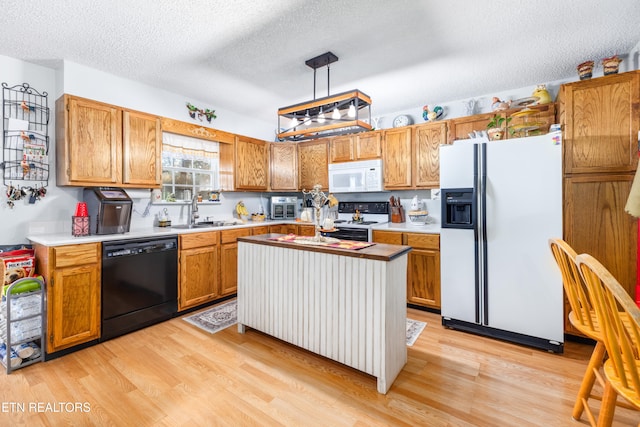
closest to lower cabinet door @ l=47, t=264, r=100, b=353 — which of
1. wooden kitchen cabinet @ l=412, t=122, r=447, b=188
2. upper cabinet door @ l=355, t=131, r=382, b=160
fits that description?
upper cabinet door @ l=355, t=131, r=382, b=160

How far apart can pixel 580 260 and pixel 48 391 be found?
302 cm

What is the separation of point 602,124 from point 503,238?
116 cm

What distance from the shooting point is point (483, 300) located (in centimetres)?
259

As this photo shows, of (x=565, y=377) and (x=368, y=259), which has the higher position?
(x=368, y=259)

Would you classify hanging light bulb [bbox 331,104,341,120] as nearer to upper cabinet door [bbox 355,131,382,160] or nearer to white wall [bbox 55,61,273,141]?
upper cabinet door [bbox 355,131,382,160]

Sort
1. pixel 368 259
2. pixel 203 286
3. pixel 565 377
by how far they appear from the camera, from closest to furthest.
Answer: pixel 368 259 → pixel 565 377 → pixel 203 286

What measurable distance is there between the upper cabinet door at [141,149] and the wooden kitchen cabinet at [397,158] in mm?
2741

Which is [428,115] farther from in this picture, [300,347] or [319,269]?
[300,347]

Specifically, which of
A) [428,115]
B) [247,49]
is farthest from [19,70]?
[428,115]

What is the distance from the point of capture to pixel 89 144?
8.98 ft

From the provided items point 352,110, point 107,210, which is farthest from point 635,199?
point 107,210

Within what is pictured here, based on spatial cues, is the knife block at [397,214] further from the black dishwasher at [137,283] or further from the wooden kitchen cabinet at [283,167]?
the black dishwasher at [137,283]

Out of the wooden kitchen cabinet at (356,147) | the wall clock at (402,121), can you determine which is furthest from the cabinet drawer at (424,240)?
the wall clock at (402,121)

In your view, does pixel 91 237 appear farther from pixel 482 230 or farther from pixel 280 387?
pixel 482 230
